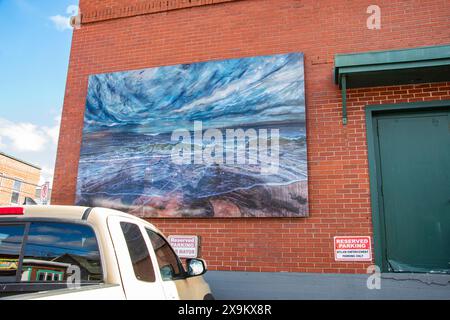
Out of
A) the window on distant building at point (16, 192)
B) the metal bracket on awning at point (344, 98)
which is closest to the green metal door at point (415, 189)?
the metal bracket on awning at point (344, 98)

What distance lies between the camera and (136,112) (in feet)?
24.5

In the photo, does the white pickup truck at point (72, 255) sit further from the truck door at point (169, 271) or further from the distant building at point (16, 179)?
the distant building at point (16, 179)

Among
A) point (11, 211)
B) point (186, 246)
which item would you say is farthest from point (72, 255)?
point (186, 246)

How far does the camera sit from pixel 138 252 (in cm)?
281

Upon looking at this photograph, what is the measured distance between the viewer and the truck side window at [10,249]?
252 cm

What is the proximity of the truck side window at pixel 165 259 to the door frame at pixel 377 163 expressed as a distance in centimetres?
353

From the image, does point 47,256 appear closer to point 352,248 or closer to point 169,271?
point 169,271

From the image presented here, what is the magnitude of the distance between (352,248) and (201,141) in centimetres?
312

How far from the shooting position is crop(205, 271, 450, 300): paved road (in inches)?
220

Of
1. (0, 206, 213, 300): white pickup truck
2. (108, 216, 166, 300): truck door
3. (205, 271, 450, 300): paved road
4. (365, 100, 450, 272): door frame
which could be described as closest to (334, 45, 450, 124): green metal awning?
(365, 100, 450, 272): door frame

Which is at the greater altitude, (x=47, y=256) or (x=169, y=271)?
(x=47, y=256)

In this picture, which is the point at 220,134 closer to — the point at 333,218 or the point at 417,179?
the point at 333,218

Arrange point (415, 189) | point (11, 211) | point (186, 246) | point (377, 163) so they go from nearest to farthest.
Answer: point (11, 211) → point (415, 189) → point (377, 163) → point (186, 246)

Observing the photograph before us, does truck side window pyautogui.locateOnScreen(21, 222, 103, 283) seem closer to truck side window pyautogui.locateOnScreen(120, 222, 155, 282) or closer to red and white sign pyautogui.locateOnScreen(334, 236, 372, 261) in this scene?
truck side window pyautogui.locateOnScreen(120, 222, 155, 282)
